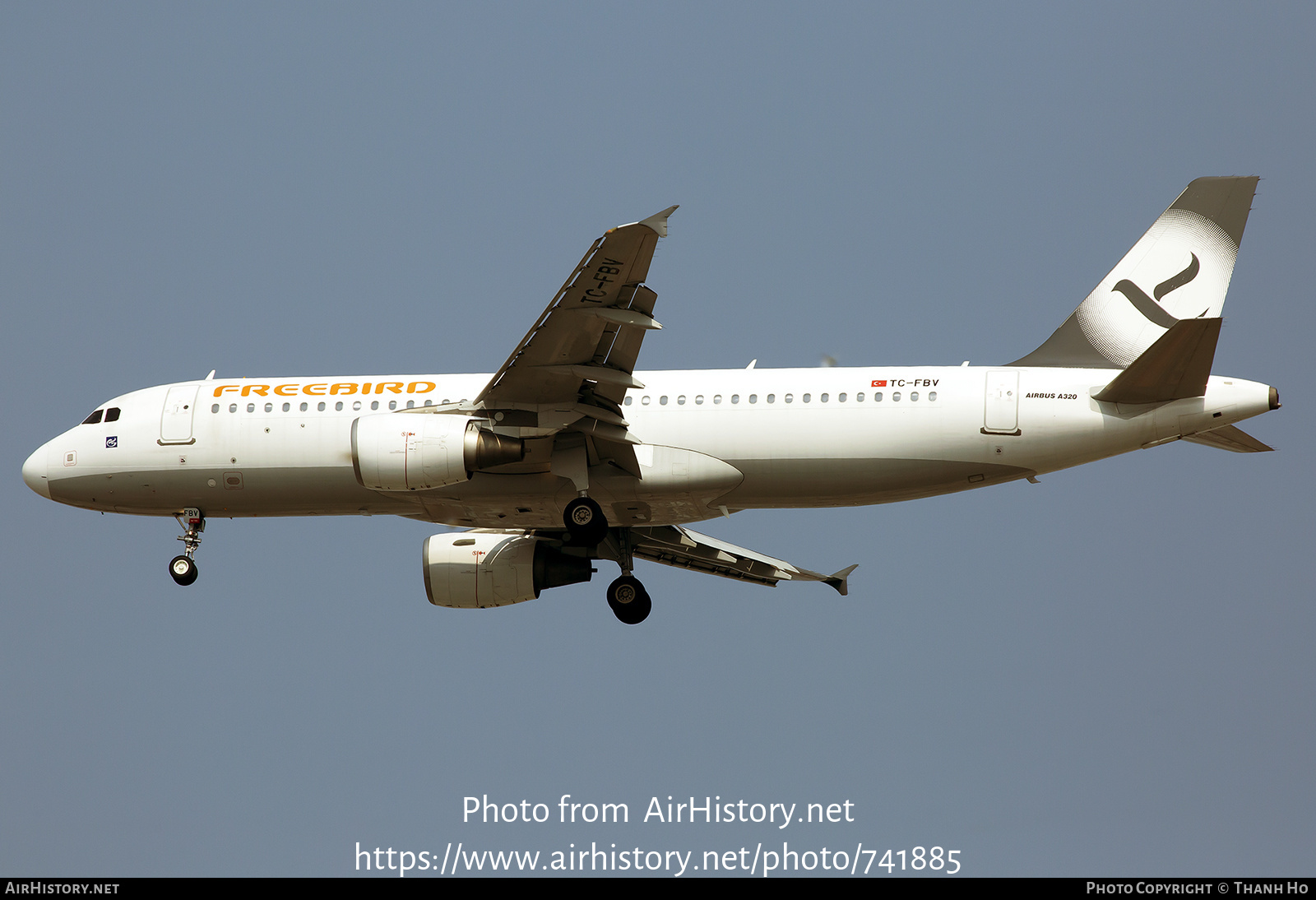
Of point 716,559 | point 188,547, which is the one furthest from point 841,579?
point 188,547

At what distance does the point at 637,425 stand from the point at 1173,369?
903 centimetres

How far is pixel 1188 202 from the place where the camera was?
26.3 meters

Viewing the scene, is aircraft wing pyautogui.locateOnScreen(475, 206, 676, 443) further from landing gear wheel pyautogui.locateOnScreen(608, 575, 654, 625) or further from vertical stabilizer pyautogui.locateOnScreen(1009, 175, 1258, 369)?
vertical stabilizer pyautogui.locateOnScreen(1009, 175, 1258, 369)

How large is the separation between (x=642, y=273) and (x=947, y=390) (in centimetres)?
625

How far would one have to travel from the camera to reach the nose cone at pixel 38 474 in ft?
92.5

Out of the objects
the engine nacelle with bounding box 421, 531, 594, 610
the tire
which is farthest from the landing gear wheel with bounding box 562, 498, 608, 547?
the engine nacelle with bounding box 421, 531, 594, 610

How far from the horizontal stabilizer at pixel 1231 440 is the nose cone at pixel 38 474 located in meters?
21.2

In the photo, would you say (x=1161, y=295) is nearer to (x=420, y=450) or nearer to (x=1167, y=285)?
(x=1167, y=285)

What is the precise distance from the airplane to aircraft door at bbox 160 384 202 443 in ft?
0.13

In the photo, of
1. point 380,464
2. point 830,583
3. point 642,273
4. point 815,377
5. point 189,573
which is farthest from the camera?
point 830,583

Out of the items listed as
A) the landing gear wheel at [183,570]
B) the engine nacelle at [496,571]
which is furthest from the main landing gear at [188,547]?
the engine nacelle at [496,571]

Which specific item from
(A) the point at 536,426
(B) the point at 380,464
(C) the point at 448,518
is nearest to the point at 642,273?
(A) the point at 536,426

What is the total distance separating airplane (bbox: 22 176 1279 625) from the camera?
23.7 meters
